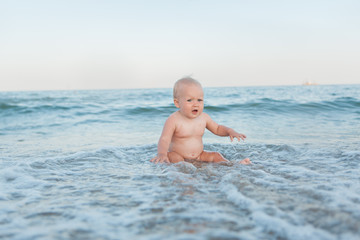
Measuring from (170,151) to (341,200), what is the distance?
2.37 m

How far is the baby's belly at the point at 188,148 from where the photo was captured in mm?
3893

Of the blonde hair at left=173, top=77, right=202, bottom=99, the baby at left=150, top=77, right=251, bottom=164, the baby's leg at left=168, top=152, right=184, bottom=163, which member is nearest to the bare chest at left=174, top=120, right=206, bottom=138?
the baby at left=150, top=77, right=251, bottom=164

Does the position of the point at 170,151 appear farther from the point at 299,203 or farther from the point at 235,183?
the point at 299,203

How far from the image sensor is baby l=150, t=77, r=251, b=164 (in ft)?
12.0

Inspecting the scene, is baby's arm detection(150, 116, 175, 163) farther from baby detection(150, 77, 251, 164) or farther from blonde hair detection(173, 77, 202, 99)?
blonde hair detection(173, 77, 202, 99)

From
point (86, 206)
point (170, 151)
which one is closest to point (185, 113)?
point (170, 151)

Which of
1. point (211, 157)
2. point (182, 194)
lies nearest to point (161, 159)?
point (211, 157)

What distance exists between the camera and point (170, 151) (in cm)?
400

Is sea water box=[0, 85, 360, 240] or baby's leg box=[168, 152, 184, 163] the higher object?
sea water box=[0, 85, 360, 240]

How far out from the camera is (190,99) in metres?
3.67

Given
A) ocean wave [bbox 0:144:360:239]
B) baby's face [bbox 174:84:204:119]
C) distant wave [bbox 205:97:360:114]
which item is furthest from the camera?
distant wave [bbox 205:97:360:114]

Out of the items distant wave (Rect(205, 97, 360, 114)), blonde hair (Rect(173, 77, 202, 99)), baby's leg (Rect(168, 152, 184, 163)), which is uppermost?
blonde hair (Rect(173, 77, 202, 99))

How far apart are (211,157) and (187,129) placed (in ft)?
1.60

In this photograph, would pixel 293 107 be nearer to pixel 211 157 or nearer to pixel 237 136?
pixel 237 136
